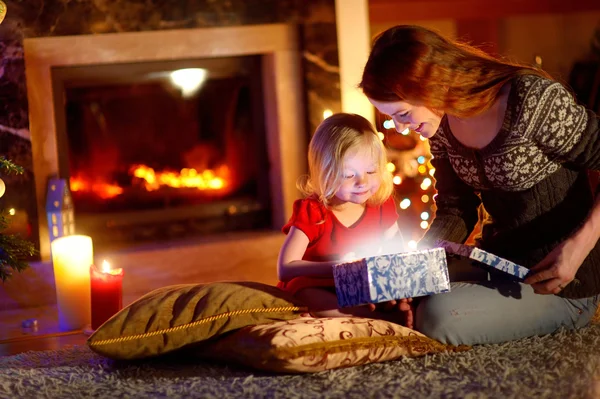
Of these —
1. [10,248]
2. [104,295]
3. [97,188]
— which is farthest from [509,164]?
[97,188]

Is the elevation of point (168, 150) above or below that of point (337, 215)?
above

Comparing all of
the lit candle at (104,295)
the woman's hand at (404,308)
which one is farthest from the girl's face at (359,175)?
the lit candle at (104,295)

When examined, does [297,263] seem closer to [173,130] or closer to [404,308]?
[404,308]

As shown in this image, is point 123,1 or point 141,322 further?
point 123,1

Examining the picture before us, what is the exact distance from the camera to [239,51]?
11.1 feet

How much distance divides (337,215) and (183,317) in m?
0.51

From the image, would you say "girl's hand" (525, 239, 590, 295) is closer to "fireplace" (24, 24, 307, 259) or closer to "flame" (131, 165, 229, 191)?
"fireplace" (24, 24, 307, 259)

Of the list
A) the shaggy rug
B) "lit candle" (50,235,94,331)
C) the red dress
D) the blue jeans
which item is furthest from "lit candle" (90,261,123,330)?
the blue jeans

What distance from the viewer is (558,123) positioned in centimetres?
189

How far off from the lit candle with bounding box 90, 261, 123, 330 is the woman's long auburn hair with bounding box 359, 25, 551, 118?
1.00 metres

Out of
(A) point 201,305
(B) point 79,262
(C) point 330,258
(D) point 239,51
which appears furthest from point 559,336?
(D) point 239,51

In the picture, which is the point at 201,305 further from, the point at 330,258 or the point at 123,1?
the point at 123,1

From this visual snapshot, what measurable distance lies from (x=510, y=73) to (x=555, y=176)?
0.27m

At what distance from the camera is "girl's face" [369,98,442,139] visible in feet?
6.34
